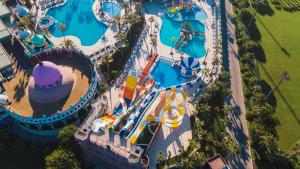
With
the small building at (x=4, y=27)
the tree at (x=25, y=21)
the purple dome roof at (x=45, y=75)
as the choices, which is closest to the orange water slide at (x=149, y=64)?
the purple dome roof at (x=45, y=75)

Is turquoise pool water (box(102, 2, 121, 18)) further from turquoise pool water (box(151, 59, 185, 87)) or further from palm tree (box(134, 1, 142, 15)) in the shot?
turquoise pool water (box(151, 59, 185, 87))

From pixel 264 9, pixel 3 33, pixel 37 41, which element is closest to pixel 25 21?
pixel 3 33

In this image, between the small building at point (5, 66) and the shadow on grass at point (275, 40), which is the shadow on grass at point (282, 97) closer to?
the shadow on grass at point (275, 40)

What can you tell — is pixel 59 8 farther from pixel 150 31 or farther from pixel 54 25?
pixel 150 31

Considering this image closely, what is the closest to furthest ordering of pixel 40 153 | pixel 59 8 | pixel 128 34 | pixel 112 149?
pixel 112 149, pixel 40 153, pixel 128 34, pixel 59 8

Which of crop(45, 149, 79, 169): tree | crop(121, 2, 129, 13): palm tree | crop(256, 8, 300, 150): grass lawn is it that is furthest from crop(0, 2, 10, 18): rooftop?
crop(256, 8, 300, 150): grass lawn

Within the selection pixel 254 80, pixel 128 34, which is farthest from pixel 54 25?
pixel 254 80

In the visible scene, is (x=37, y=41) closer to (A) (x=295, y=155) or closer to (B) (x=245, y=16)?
(B) (x=245, y=16)
